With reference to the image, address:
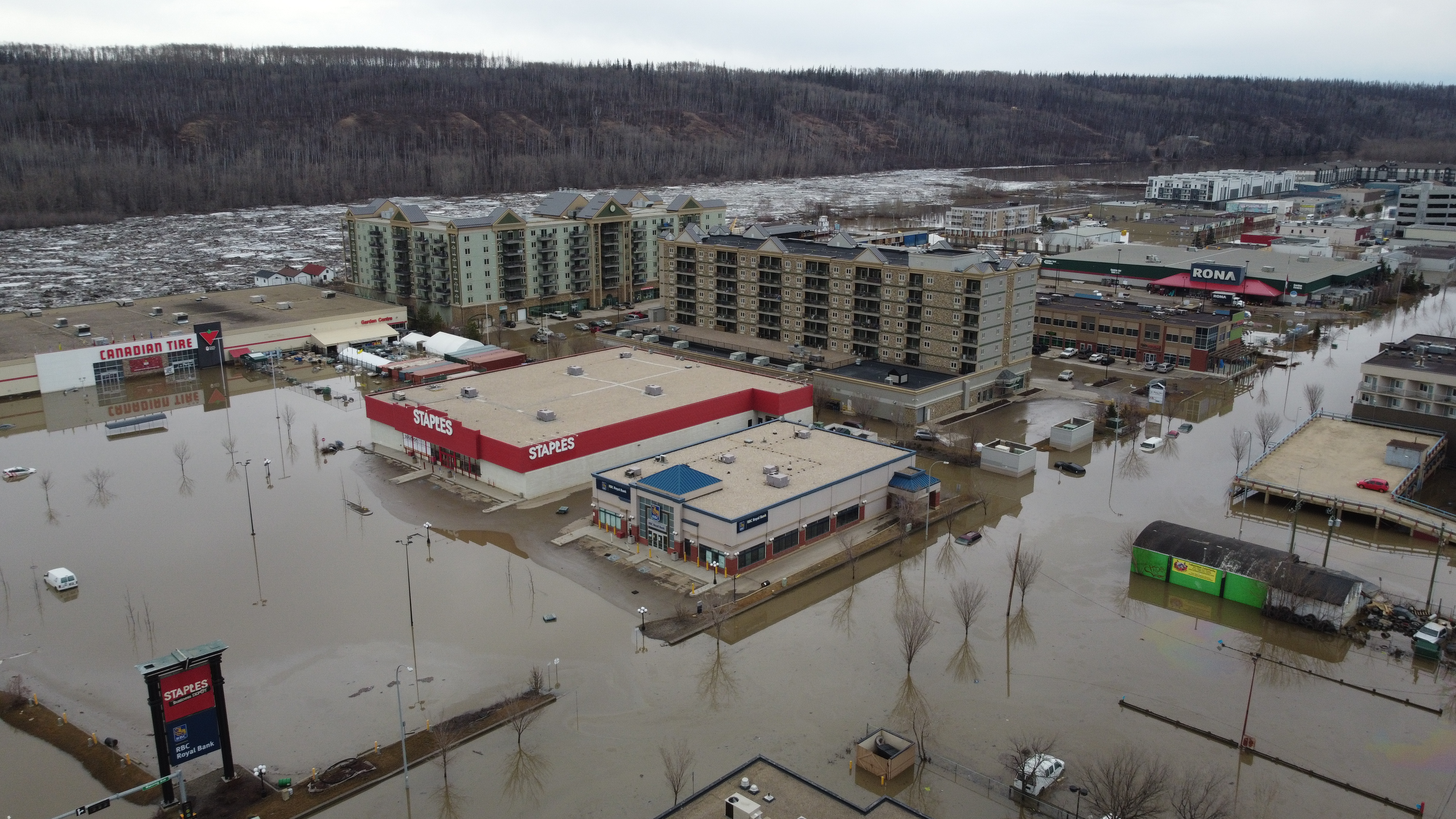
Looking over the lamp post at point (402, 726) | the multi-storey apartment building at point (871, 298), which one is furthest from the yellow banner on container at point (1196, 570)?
the lamp post at point (402, 726)

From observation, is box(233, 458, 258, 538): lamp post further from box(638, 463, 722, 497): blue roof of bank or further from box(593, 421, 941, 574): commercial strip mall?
box(638, 463, 722, 497): blue roof of bank

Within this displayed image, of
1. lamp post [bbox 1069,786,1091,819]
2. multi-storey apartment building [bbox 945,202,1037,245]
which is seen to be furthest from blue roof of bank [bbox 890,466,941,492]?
multi-storey apartment building [bbox 945,202,1037,245]

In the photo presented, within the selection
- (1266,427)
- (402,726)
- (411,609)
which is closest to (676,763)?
(402,726)

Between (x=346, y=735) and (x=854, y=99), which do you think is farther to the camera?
(x=854, y=99)

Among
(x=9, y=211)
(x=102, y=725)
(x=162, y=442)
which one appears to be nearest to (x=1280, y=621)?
(x=102, y=725)

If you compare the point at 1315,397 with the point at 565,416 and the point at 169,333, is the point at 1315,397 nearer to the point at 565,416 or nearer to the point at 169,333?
the point at 565,416

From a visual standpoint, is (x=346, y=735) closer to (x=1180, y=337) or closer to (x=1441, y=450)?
(x=1441, y=450)

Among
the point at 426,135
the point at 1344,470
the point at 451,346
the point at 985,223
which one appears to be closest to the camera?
the point at 1344,470
